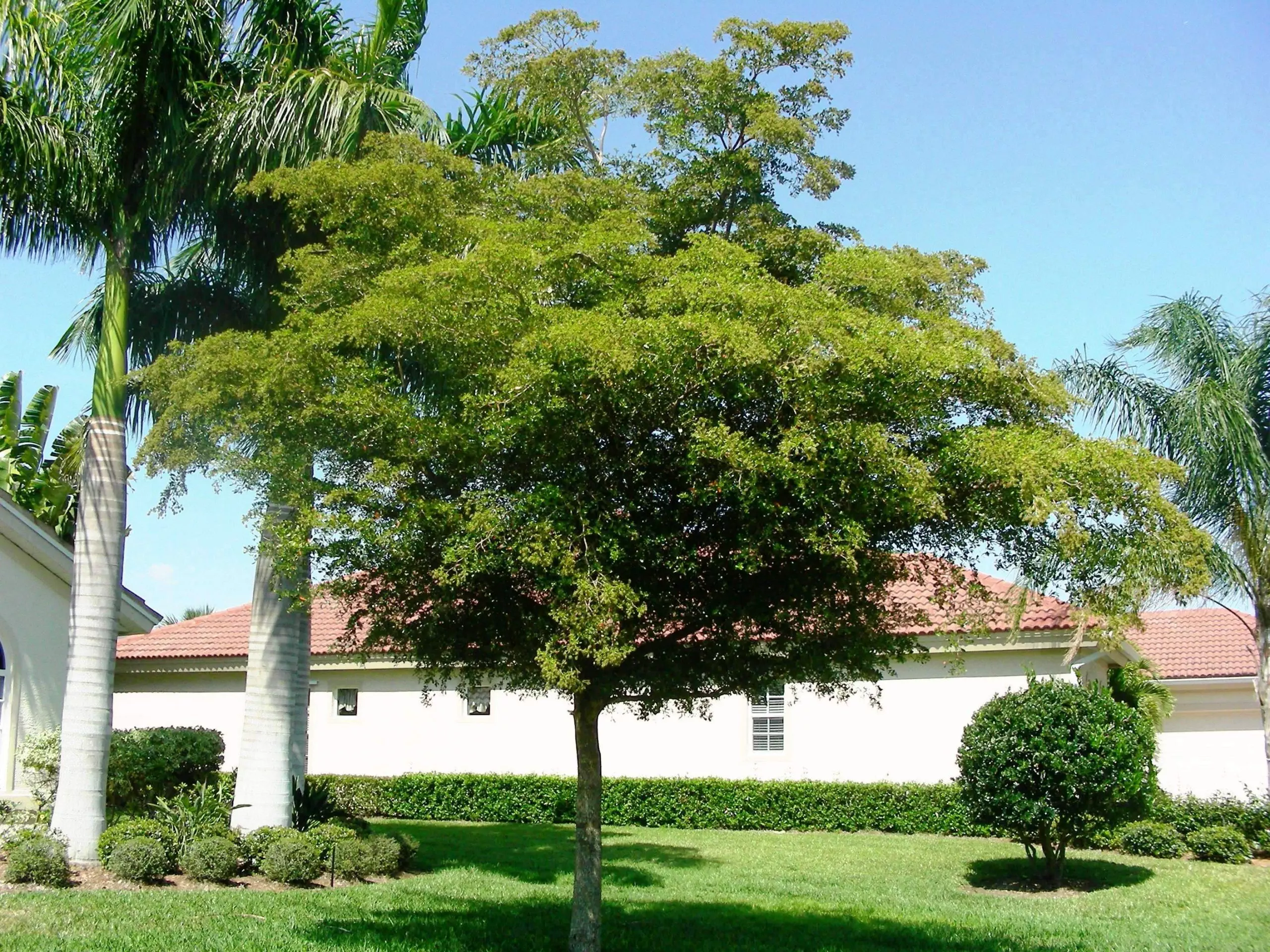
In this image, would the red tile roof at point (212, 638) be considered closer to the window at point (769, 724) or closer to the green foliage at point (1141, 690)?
the window at point (769, 724)

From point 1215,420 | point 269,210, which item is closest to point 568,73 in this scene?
point 269,210

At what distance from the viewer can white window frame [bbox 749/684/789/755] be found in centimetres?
2306

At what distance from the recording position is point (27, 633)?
16.0 m

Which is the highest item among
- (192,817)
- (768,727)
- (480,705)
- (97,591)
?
(97,591)

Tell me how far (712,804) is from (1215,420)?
35.1 feet

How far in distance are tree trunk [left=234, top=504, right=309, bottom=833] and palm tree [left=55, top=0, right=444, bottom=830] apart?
1 centimetres

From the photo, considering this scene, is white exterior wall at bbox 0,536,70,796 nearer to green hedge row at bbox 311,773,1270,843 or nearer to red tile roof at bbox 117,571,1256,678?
green hedge row at bbox 311,773,1270,843

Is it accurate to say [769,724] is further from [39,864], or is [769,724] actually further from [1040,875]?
[39,864]

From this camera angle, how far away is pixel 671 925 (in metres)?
12.2

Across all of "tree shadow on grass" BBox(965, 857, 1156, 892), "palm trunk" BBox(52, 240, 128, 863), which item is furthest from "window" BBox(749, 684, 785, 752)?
"palm trunk" BBox(52, 240, 128, 863)

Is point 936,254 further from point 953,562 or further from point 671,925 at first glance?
point 671,925

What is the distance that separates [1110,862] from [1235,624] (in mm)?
15370

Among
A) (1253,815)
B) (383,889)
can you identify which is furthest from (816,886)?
(1253,815)

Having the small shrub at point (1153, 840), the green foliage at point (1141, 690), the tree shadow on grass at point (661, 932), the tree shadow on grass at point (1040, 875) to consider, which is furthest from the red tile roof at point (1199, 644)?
the tree shadow on grass at point (661, 932)
